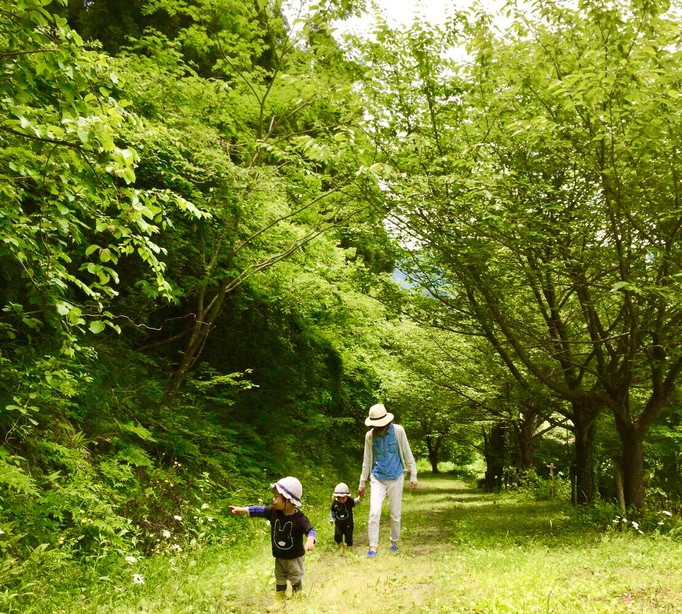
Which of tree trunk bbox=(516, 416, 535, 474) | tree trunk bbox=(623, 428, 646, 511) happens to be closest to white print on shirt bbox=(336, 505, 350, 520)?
tree trunk bbox=(623, 428, 646, 511)

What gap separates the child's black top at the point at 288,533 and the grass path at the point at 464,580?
0.44 m

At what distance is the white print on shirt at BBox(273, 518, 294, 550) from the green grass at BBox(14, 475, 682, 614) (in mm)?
509

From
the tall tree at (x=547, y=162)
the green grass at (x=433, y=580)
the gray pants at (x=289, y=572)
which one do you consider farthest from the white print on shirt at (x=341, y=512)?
the tall tree at (x=547, y=162)

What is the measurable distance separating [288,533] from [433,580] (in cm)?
190

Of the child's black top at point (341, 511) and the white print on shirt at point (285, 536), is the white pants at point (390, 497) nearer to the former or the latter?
the child's black top at point (341, 511)

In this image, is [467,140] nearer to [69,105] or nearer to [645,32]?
[645,32]

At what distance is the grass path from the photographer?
14.6 ft

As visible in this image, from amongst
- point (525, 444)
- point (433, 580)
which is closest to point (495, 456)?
point (525, 444)

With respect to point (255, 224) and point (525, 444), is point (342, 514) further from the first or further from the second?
point (525, 444)

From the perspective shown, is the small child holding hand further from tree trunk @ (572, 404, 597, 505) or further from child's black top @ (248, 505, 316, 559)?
tree trunk @ (572, 404, 597, 505)

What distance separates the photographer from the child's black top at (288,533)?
4988mm

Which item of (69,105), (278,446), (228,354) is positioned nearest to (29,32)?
(69,105)

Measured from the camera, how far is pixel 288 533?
16.4ft

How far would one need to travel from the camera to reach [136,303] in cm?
934
